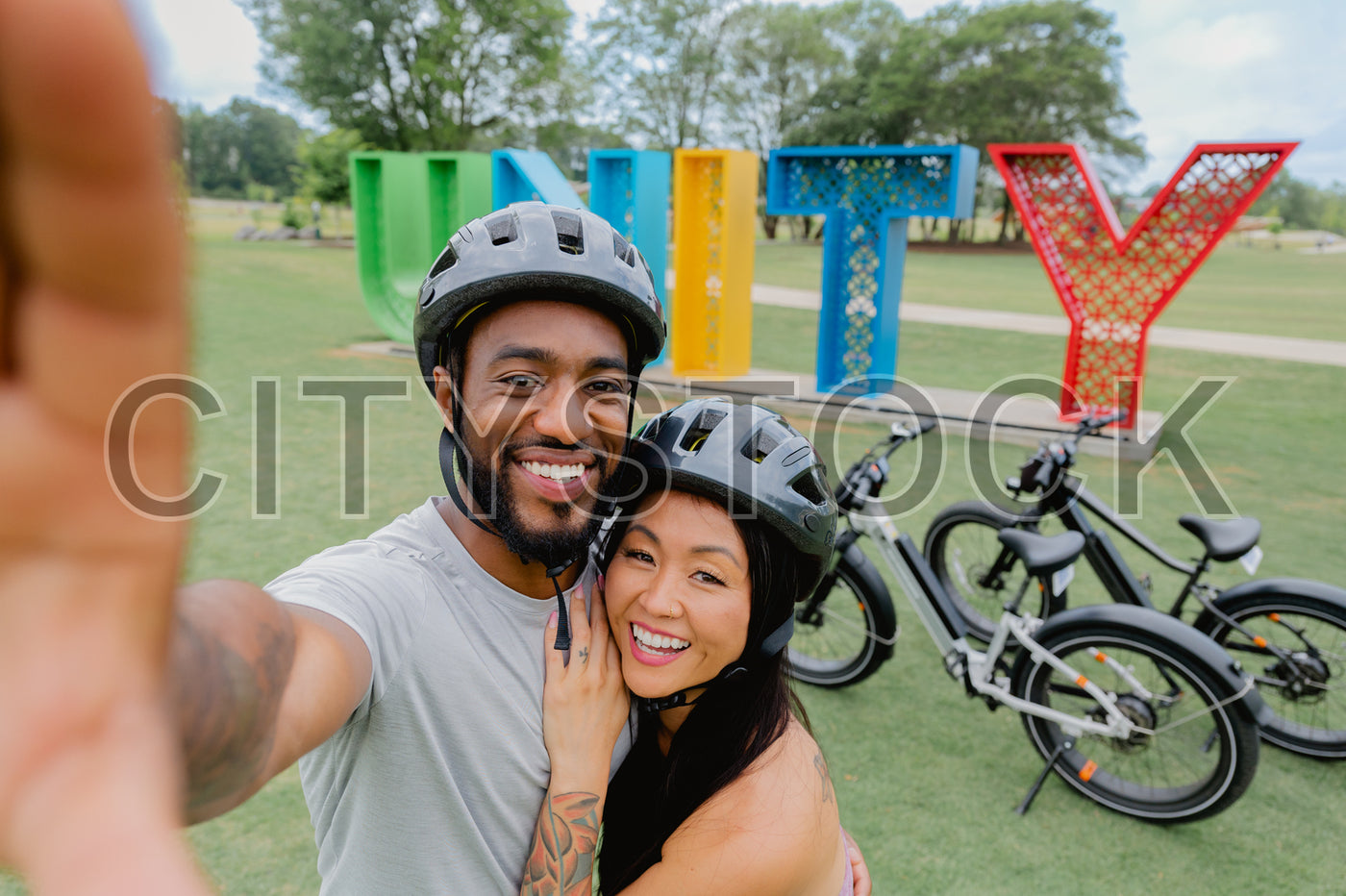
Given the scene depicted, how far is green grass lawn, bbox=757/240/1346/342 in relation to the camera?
21984 millimetres

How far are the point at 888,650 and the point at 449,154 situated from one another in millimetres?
11499

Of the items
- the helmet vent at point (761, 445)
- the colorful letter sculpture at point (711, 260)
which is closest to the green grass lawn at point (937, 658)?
the helmet vent at point (761, 445)

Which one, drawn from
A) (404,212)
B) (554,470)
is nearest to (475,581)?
(554,470)

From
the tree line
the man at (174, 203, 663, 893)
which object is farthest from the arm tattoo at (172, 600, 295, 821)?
the tree line

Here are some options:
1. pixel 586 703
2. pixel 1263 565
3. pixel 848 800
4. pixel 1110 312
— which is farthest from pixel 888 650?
pixel 1110 312

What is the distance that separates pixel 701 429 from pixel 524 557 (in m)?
0.68

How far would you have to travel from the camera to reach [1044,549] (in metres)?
4.30

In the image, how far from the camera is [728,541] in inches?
90.1

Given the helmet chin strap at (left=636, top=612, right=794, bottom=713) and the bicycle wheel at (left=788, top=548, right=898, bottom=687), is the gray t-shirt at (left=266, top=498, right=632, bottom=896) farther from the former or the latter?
the bicycle wheel at (left=788, top=548, right=898, bottom=687)

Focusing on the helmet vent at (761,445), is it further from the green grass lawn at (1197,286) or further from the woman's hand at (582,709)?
the green grass lawn at (1197,286)

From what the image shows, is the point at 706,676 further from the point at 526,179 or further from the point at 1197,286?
the point at 1197,286

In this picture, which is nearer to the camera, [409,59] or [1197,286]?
[1197,286]

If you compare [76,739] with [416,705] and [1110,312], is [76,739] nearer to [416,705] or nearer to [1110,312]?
[416,705]

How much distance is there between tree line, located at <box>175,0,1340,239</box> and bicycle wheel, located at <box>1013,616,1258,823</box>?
30.1 m
